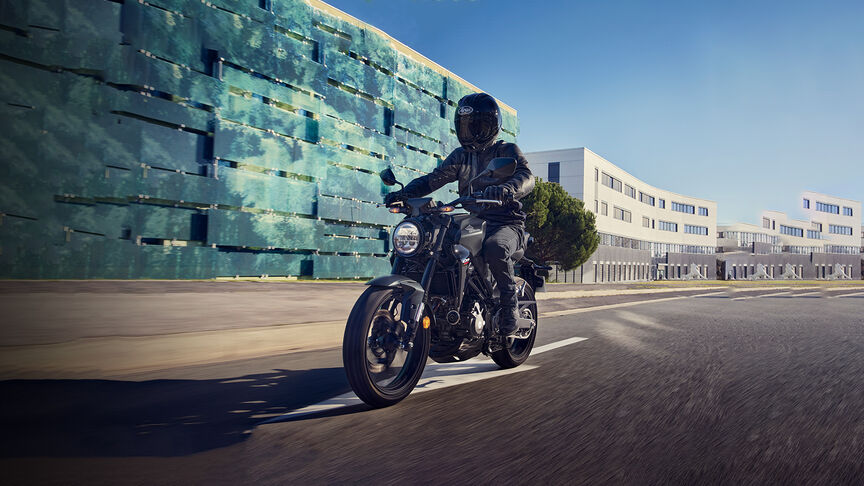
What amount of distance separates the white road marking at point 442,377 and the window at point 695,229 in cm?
9314

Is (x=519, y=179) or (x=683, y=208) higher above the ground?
(x=683, y=208)

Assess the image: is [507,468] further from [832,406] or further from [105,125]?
[105,125]

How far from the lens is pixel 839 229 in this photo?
115m

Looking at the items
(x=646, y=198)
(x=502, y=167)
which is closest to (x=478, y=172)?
(x=502, y=167)

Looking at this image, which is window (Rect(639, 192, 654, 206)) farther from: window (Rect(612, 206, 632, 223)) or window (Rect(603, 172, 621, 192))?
window (Rect(603, 172, 621, 192))

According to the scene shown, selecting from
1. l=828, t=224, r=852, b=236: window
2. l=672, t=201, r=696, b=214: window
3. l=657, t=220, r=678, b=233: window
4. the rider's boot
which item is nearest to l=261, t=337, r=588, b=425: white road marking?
the rider's boot

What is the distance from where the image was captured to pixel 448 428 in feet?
10.6

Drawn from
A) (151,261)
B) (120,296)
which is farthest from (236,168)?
(120,296)

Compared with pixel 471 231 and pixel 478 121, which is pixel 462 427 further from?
pixel 478 121

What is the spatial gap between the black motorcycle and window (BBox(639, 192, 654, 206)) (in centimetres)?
7851

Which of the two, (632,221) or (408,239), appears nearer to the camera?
(408,239)

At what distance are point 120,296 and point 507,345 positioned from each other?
862 centimetres

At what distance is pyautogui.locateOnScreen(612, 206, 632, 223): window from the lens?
6704 cm

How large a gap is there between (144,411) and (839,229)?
140435 mm
